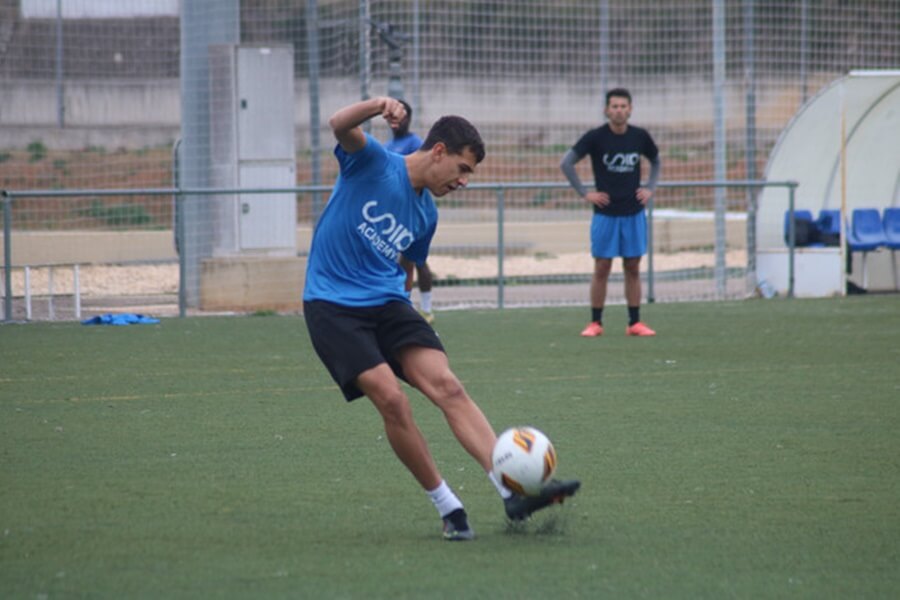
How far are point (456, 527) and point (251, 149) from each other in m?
13.5

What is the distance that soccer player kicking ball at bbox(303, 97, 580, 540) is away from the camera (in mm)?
5906

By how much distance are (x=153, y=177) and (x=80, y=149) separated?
66.2 inches

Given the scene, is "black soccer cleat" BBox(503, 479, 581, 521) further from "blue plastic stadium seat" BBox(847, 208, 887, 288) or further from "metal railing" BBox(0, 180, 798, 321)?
"blue plastic stadium seat" BBox(847, 208, 887, 288)

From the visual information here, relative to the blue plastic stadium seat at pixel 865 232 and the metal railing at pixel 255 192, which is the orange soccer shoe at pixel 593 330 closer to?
the metal railing at pixel 255 192

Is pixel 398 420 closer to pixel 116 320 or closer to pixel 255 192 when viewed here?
pixel 116 320

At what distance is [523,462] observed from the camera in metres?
5.78

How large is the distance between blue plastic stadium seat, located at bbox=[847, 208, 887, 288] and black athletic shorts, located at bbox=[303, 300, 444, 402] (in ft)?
47.0

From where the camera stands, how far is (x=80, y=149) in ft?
95.8

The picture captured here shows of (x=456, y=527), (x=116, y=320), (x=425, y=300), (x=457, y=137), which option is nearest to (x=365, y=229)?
(x=457, y=137)

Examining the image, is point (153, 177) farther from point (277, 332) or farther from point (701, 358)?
point (701, 358)

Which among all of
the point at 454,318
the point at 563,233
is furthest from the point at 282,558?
the point at 563,233

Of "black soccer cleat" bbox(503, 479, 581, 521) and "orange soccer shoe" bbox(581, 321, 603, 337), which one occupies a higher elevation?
"black soccer cleat" bbox(503, 479, 581, 521)

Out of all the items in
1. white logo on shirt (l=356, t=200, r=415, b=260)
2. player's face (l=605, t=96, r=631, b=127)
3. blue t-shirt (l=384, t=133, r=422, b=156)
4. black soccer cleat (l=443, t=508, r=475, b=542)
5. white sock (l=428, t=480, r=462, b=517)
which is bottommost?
black soccer cleat (l=443, t=508, r=475, b=542)

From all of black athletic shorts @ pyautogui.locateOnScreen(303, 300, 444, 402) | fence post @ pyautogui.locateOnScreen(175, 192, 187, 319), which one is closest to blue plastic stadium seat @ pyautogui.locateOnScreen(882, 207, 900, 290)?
fence post @ pyautogui.locateOnScreen(175, 192, 187, 319)
